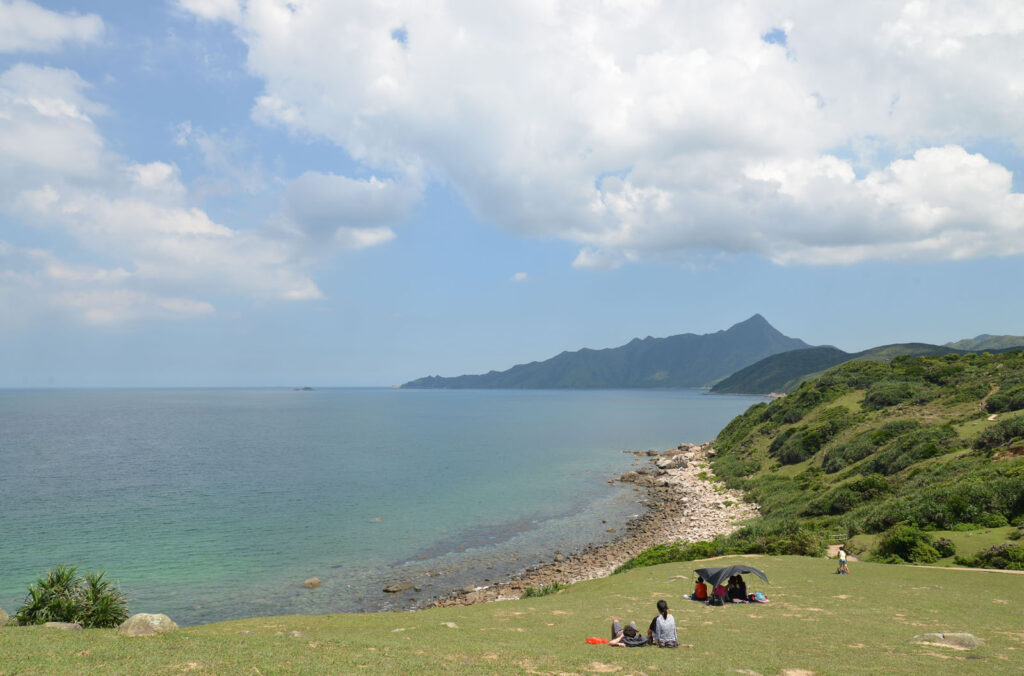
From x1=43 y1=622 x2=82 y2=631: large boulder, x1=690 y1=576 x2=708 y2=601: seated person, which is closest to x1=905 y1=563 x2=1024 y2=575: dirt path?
x1=690 y1=576 x2=708 y2=601: seated person

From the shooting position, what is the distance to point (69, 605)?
21.4 meters

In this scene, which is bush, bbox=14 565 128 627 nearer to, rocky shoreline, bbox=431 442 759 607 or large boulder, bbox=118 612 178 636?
large boulder, bbox=118 612 178 636

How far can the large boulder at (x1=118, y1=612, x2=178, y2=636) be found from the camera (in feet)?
56.1

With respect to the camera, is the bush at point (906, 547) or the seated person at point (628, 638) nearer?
the seated person at point (628, 638)

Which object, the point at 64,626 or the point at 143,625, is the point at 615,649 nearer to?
the point at 143,625

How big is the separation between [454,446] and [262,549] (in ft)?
245

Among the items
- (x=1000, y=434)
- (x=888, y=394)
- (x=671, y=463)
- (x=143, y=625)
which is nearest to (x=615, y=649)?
(x=143, y=625)

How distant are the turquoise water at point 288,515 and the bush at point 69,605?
39.1 ft

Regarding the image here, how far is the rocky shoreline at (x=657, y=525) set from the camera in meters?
39.8

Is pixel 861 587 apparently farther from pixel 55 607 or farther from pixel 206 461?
pixel 206 461

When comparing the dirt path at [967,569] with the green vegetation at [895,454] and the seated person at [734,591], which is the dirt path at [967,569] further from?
the seated person at [734,591]

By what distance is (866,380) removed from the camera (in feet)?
290

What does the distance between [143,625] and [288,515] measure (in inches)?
1724

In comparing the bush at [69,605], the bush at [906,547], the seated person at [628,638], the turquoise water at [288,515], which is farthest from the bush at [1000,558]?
the bush at [69,605]
